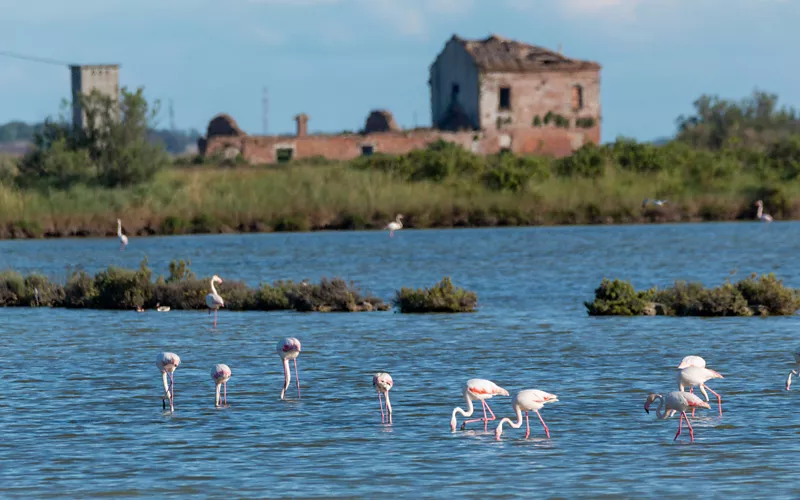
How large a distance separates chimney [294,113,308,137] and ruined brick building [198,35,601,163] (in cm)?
170

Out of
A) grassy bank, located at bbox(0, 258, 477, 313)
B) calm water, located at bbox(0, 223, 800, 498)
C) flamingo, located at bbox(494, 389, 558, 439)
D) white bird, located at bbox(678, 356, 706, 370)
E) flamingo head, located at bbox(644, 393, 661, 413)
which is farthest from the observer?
grassy bank, located at bbox(0, 258, 477, 313)

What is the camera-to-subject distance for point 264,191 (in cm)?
5669

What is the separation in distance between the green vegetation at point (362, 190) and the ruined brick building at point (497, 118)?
13504 mm

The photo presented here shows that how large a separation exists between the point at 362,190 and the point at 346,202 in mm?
1060

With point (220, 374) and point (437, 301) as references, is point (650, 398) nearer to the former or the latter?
point (220, 374)

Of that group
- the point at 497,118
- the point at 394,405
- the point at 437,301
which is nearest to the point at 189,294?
the point at 437,301

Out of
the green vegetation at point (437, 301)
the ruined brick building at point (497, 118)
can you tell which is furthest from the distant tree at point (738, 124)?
the green vegetation at point (437, 301)

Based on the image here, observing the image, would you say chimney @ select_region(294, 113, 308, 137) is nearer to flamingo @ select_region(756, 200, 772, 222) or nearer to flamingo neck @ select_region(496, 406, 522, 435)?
flamingo @ select_region(756, 200, 772, 222)

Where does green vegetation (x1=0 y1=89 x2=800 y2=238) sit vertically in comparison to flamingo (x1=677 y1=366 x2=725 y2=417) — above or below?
above

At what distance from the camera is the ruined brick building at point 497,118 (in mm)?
77000

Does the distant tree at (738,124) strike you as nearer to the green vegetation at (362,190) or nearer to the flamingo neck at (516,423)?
the green vegetation at (362,190)

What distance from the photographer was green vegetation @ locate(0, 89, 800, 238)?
54.2 metres

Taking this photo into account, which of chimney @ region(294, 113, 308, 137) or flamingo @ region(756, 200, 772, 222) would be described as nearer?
flamingo @ region(756, 200, 772, 222)

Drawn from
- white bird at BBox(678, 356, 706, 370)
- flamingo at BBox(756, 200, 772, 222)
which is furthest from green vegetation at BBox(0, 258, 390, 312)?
flamingo at BBox(756, 200, 772, 222)
